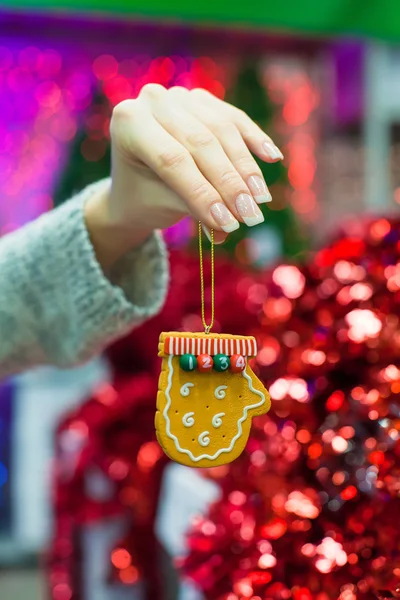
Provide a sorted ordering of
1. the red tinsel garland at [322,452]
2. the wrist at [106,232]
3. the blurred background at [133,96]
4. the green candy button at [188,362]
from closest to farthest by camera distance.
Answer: the green candy button at [188,362] → the red tinsel garland at [322,452] → the wrist at [106,232] → the blurred background at [133,96]

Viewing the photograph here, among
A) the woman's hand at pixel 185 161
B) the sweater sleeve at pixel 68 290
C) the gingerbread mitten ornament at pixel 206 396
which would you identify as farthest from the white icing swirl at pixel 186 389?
the sweater sleeve at pixel 68 290

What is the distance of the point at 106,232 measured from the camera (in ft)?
2.68

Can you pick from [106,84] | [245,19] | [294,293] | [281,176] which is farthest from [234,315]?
[106,84]

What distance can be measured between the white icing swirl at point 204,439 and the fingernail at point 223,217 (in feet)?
0.53

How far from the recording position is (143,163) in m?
0.70

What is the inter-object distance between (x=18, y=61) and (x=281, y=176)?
1259 millimetres

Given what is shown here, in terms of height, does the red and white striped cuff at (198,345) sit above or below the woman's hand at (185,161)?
below

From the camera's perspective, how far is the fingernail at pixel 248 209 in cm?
57

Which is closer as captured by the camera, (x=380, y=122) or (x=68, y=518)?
(x=68, y=518)

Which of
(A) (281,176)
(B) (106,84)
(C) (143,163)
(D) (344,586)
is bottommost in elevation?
(A) (281,176)

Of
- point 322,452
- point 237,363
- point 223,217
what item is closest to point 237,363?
point 237,363

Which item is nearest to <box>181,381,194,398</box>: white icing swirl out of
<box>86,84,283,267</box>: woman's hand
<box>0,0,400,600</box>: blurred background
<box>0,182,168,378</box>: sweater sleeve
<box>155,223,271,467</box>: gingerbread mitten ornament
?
<box>155,223,271,467</box>: gingerbread mitten ornament

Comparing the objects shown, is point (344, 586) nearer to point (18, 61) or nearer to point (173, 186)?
point (173, 186)

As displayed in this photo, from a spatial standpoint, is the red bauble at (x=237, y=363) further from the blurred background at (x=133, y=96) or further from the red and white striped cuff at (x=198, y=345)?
the blurred background at (x=133, y=96)
